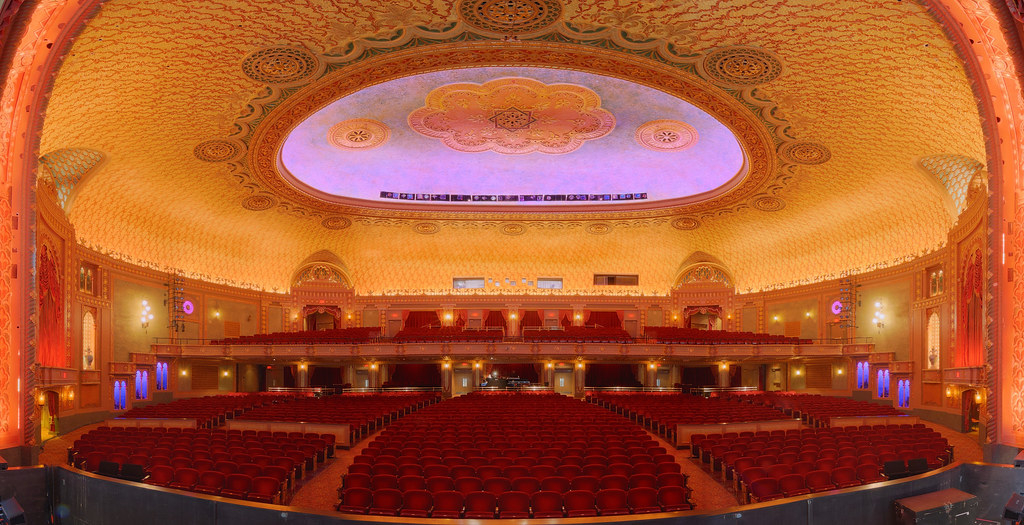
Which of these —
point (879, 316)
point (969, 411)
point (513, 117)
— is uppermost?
point (513, 117)

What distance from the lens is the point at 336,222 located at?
35.2 meters

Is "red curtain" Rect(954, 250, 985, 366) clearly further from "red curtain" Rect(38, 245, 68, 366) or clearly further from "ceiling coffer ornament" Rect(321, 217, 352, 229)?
"red curtain" Rect(38, 245, 68, 366)

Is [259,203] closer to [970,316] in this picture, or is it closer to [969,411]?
[970,316]

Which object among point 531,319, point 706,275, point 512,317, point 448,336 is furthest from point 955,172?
point 512,317

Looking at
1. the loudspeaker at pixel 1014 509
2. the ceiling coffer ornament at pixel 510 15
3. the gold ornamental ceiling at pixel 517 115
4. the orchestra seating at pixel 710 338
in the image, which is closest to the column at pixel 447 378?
the gold ornamental ceiling at pixel 517 115

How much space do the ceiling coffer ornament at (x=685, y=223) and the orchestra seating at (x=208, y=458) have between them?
25.0m

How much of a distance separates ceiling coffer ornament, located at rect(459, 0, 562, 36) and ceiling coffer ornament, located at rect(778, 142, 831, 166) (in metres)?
11.1

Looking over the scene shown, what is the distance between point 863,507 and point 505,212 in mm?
28232

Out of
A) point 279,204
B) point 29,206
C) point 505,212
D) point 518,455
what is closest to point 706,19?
point 518,455

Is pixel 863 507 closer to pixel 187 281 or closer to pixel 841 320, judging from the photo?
pixel 841 320

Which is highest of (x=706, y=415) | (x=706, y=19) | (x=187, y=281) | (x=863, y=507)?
(x=706, y=19)

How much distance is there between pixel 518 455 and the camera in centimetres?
1101

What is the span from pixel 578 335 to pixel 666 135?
39.1 feet

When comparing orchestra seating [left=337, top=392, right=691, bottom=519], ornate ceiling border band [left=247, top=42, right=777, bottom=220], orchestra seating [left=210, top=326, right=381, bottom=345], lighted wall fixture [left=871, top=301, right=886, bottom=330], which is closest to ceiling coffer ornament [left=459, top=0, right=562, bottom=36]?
ornate ceiling border band [left=247, top=42, right=777, bottom=220]
